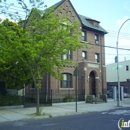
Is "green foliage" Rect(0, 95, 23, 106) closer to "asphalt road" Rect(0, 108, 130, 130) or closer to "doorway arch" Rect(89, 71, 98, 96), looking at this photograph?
"asphalt road" Rect(0, 108, 130, 130)

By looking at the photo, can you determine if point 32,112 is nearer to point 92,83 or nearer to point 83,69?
point 83,69

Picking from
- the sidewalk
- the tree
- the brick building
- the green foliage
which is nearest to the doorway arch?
the brick building

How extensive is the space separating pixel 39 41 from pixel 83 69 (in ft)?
42.2

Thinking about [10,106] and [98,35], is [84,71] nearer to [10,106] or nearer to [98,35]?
[98,35]

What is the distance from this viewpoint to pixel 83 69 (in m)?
24.1

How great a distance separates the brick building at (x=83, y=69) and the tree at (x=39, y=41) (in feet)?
29.4

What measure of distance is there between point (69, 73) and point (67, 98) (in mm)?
3342

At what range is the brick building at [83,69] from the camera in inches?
902

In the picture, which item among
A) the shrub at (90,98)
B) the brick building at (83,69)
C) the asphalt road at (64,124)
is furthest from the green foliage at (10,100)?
the shrub at (90,98)

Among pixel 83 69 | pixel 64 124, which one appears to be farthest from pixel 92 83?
pixel 64 124

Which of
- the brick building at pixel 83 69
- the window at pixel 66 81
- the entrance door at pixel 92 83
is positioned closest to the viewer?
the brick building at pixel 83 69

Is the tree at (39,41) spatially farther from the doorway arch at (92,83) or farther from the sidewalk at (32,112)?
the doorway arch at (92,83)

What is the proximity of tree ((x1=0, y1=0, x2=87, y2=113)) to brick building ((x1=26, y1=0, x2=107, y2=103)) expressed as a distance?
896 centimetres

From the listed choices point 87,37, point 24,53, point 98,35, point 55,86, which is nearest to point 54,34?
point 24,53
